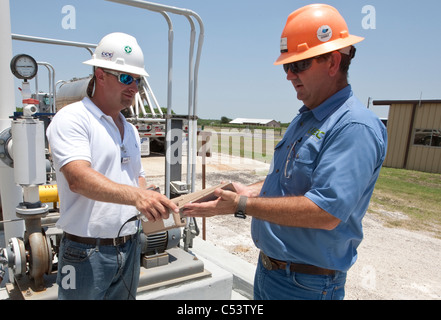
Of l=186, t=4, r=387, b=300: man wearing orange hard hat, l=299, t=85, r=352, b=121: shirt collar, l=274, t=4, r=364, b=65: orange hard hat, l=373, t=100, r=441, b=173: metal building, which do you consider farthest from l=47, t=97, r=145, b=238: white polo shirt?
l=373, t=100, r=441, b=173: metal building

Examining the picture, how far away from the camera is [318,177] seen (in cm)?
160

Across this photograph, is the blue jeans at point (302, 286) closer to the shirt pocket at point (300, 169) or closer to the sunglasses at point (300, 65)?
the shirt pocket at point (300, 169)

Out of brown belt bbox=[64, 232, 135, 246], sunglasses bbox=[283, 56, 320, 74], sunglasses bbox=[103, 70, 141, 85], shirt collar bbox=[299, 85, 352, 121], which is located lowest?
brown belt bbox=[64, 232, 135, 246]

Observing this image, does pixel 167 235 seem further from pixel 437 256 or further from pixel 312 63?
pixel 437 256

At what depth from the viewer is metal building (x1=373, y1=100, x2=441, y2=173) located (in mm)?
15883

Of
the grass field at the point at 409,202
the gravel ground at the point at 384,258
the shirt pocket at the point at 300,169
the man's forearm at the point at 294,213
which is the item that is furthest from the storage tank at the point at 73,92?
the grass field at the point at 409,202

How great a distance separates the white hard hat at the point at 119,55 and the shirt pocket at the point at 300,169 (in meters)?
1.21

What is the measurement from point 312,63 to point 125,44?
1.29 meters

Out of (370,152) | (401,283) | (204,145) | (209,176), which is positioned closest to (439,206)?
(401,283)

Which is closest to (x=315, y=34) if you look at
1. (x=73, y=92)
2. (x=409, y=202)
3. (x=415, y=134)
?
(x=73, y=92)

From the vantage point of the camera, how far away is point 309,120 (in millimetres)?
1933

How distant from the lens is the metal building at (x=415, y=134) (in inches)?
625

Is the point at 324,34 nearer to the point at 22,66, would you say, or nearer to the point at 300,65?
the point at 300,65

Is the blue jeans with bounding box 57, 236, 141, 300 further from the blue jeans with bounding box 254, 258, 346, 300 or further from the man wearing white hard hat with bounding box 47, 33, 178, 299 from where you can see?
the blue jeans with bounding box 254, 258, 346, 300
